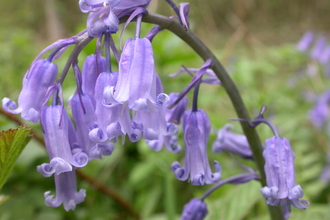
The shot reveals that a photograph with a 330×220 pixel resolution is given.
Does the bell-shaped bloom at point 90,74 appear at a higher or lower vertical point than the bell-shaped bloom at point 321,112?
higher

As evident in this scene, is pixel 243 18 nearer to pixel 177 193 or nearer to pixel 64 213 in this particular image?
pixel 177 193

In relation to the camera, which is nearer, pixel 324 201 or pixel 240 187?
pixel 240 187

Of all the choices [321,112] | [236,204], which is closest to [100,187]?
[236,204]

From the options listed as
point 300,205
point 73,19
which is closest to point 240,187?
point 300,205

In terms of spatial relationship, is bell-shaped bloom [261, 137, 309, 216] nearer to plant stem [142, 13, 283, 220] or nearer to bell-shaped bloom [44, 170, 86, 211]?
plant stem [142, 13, 283, 220]

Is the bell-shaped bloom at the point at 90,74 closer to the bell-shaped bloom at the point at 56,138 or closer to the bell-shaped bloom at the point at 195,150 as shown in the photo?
the bell-shaped bloom at the point at 56,138

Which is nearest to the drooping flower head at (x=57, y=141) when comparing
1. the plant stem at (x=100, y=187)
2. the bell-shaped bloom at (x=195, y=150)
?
the bell-shaped bloom at (x=195, y=150)

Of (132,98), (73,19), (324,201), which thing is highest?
(132,98)
